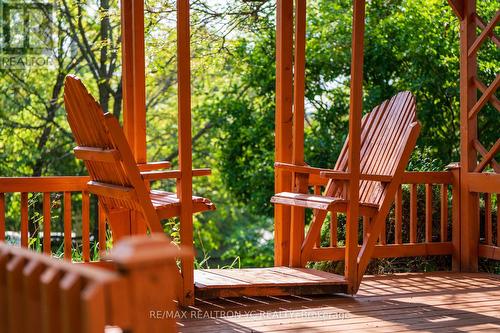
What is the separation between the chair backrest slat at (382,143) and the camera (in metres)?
4.60

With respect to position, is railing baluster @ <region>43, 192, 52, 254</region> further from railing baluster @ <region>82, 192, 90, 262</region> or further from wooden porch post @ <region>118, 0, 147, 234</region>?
wooden porch post @ <region>118, 0, 147, 234</region>

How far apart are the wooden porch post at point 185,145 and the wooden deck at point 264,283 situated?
10cm

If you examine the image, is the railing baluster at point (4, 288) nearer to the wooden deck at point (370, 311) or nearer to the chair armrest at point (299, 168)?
the wooden deck at point (370, 311)

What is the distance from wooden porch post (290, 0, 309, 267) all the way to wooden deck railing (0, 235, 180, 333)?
2.89 m

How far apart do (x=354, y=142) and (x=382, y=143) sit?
0.46 m

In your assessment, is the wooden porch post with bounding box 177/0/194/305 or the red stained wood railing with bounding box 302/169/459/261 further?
the red stained wood railing with bounding box 302/169/459/261

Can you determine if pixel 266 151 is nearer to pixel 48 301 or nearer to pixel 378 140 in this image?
pixel 378 140

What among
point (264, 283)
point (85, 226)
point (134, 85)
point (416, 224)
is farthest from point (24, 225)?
point (416, 224)

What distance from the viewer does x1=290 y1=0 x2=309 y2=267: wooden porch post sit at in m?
4.76

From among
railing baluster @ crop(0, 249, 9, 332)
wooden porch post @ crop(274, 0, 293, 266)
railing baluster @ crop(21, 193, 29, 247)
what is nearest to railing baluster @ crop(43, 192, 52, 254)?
railing baluster @ crop(21, 193, 29, 247)

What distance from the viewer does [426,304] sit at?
4.30m

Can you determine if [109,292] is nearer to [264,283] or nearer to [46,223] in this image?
[264,283]

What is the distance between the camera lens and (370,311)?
13.4ft

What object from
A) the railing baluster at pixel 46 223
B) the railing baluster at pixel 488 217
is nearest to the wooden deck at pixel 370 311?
the railing baluster at pixel 488 217
